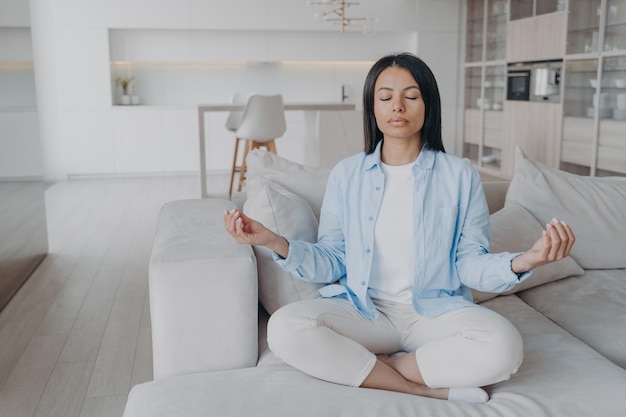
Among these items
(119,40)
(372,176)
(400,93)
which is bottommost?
(372,176)

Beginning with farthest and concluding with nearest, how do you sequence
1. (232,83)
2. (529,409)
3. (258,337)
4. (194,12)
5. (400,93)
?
(232,83)
(194,12)
(258,337)
(400,93)
(529,409)

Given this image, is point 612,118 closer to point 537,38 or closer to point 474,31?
point 537,38

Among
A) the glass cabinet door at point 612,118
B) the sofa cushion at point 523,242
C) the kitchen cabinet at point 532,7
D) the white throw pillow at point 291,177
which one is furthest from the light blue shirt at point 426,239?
the kitchen cabinet at point 532,7

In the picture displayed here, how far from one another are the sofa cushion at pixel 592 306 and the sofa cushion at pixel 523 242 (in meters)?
0.03

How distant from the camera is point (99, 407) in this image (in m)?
2.18

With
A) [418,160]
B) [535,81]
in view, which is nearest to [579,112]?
[535,81]

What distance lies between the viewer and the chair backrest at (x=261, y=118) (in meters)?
5.66

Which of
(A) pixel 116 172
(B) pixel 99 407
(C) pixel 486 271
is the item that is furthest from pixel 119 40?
(C) pixel 486 271

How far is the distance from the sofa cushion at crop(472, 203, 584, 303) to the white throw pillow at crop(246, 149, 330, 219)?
1.94 feet

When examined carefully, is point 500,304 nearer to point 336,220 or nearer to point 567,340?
point 567,340

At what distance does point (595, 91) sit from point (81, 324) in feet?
13.9

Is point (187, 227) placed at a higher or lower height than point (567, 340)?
higher

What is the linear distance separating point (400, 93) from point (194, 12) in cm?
597

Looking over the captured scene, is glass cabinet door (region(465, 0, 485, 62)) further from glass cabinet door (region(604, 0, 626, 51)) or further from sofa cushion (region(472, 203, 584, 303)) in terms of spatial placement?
sofa cushion (region(472, 203, 584, 303))
